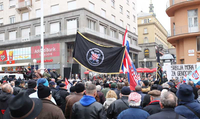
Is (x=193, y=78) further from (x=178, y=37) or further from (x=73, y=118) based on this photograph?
(x=178, y=37)

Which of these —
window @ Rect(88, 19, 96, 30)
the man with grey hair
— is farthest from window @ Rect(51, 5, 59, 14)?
the man with grey hair

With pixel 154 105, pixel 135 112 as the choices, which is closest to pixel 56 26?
pixel 154 105

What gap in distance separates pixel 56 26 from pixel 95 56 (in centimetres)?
2945

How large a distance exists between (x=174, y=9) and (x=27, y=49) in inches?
1096

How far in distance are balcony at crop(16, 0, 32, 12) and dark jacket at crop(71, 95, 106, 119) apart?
38048mm

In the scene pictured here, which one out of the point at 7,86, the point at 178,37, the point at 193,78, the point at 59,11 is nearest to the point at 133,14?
the point at 59,11

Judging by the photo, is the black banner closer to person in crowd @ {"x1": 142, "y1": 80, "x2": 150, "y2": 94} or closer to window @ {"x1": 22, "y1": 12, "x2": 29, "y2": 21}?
person in crowd @ {"x1": 142, "y1": 80, "x2": 150, "y2": 94}

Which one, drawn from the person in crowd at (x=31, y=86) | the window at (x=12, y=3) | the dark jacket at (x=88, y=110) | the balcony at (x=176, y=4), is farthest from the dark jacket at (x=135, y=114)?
the window at (x=12, y=3)

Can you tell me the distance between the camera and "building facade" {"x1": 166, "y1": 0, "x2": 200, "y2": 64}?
21.6 metres

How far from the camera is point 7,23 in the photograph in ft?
136

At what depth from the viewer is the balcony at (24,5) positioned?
3816 cm

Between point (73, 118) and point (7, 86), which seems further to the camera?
A: point (7, 86)

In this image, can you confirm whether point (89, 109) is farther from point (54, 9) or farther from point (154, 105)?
point (54, 9)

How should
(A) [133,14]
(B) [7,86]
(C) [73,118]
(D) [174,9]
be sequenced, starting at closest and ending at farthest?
1. (C) [73,118]
2. (B) [7,86]
3. (D) [174,9]
4. (A) [133,14]
